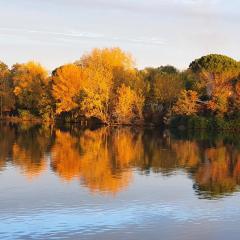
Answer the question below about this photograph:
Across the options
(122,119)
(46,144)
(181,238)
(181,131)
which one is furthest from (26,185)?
(122,119)

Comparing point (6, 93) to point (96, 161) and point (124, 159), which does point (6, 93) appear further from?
point (96, 161)

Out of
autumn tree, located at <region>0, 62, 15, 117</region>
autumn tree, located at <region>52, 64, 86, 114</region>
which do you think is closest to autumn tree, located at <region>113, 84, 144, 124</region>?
autumn tree, located at <region>52, 64, 86, 114</region>

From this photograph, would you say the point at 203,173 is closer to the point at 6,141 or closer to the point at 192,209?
the point at 192,209

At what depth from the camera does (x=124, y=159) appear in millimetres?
36969

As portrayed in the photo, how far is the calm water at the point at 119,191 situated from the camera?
60.6ft

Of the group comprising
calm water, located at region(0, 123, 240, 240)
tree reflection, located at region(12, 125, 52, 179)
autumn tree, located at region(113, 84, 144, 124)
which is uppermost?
autumn tree, located at region(113, 84, 144, 124)

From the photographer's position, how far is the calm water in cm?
1848

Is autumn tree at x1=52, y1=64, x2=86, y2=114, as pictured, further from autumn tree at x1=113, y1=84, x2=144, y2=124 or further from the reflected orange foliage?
the reflected orange foliage

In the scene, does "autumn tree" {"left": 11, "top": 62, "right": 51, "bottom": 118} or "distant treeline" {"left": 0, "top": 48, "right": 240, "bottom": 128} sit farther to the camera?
"autumn tree" {"left": 11, "top": 62, "right": 51, "bottom": 118}

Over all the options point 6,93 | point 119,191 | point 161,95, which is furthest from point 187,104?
point 119,191

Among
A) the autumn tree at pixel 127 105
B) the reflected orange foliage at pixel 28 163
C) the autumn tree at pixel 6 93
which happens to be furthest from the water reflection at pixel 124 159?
the autumn tree at pixel 6 93

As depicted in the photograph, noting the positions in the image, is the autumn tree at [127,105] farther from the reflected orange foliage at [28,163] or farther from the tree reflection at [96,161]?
the reflected orange foliage at [28,163]

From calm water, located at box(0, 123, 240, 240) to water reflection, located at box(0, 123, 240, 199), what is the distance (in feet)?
0.18

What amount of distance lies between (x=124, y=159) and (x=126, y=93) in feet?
112
